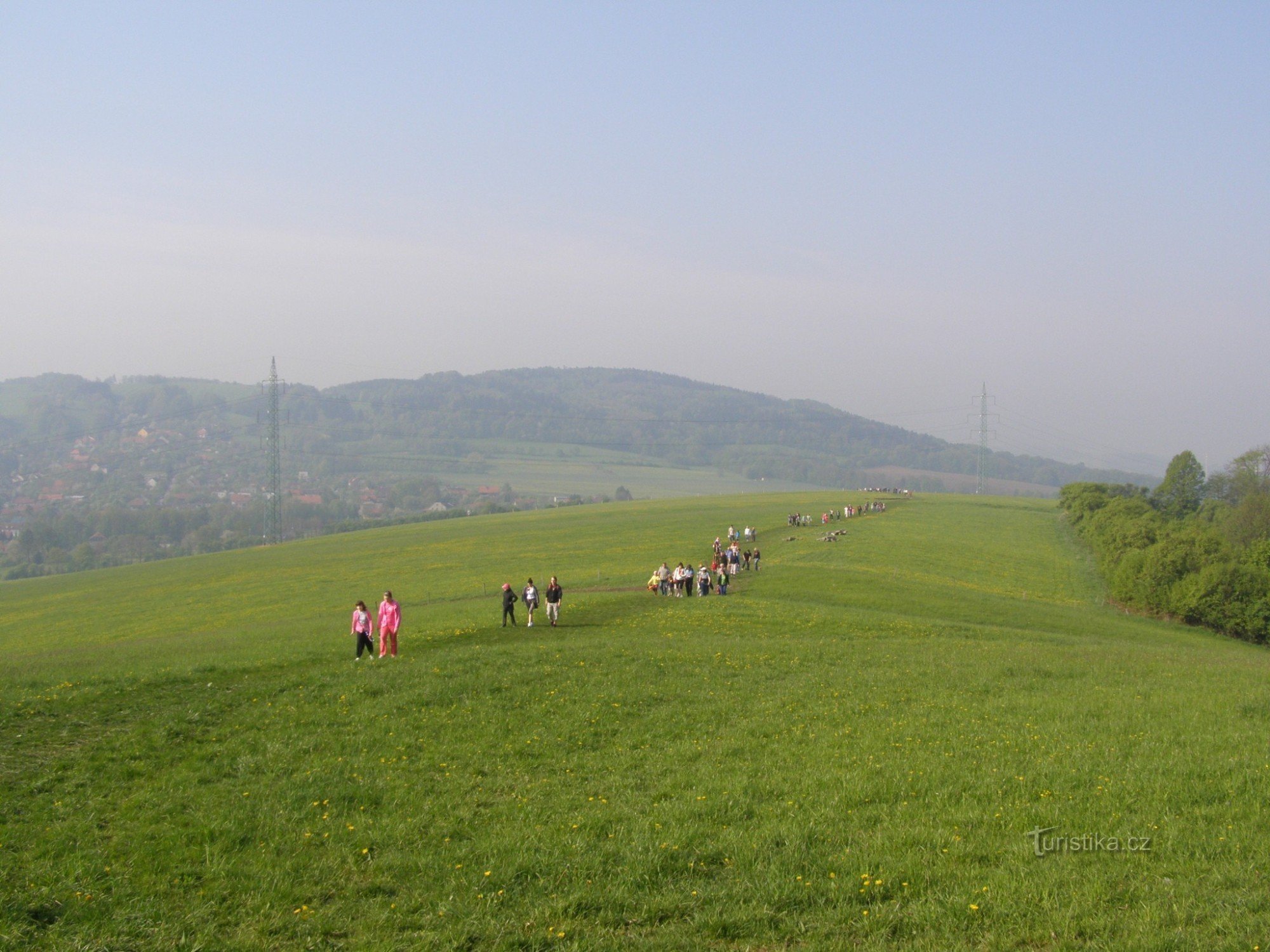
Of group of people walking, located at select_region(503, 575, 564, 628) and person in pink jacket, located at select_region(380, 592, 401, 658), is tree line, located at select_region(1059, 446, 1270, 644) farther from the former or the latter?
person in pink jacket, located at select_region(380, 592, 401, 658)

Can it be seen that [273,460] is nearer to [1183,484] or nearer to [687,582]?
[687,582]

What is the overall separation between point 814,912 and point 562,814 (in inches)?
184

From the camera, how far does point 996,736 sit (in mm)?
16922

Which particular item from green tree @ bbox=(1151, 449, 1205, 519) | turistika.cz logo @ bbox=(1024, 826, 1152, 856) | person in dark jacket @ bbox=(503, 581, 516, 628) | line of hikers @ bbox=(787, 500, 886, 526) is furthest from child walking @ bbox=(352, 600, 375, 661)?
green tree @ bbox=(1151, 449, 1205, 519)

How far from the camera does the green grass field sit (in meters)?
9.52

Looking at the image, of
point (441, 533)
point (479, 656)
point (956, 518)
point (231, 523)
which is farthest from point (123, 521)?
point (479, 656)

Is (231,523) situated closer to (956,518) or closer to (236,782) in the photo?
(956,518)

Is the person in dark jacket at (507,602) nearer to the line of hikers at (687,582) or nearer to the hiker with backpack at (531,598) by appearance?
the hiker with backpack at (531,598)

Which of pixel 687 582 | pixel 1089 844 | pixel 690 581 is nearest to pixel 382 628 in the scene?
pixel 1089 844

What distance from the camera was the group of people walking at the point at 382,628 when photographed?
88.8 ft

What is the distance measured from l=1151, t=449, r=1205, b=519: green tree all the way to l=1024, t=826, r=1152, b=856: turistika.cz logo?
443 feet

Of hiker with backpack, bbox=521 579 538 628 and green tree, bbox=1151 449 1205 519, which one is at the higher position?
green tree, bbox=1151 449 1205 519

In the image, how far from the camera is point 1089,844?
36.3 feet

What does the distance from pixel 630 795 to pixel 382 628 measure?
15772 mm
